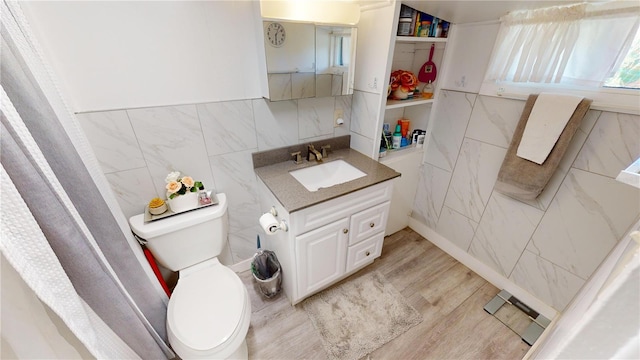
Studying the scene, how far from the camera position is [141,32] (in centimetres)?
101

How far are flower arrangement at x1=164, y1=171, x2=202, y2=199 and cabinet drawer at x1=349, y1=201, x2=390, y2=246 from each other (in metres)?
0.90

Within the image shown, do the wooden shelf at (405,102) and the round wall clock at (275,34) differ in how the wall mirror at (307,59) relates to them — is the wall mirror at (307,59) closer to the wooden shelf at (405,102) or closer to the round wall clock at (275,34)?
the round wall clock at (275,34)

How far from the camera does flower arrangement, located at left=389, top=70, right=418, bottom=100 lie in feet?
5.31

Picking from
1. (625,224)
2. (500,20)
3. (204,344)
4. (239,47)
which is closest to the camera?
(204,344)

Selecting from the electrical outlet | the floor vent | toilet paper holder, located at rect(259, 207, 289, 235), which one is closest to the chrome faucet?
the electrical outlet

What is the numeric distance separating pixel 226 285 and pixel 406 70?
5.99ft

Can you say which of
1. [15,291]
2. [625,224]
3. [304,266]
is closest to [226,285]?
[304,266]

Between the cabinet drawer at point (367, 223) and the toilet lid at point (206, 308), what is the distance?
27.6 inches

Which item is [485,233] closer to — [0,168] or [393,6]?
[393,6]

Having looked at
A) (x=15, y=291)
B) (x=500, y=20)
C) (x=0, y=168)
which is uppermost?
(x=500, y=20)

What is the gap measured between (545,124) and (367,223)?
3.42ft

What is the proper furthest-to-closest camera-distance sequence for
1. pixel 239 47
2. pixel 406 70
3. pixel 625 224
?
pixel 406 70
pixel 239 47
pixel 625 224

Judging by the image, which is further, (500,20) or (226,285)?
(500,20)

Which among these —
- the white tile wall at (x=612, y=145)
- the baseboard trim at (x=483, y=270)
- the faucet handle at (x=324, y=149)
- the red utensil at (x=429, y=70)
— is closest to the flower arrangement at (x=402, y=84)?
the red utensil at (x=429, y=70)
